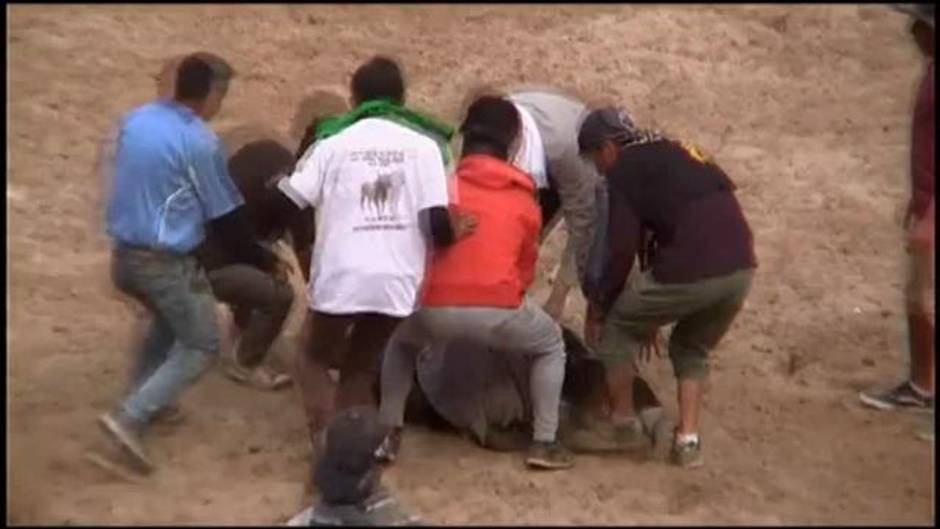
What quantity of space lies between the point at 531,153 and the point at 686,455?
1342mm

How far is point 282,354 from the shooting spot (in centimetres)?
933

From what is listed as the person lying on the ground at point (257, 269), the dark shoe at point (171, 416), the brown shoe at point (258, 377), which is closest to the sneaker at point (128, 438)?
the dark shoe at point (171, 416)

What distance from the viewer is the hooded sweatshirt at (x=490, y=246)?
7875 millimetres

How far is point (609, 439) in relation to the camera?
8.37 metres

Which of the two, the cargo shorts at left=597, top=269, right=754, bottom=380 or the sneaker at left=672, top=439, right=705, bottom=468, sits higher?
the cargo shorts at left=597, top=269, right=754, bottom=380

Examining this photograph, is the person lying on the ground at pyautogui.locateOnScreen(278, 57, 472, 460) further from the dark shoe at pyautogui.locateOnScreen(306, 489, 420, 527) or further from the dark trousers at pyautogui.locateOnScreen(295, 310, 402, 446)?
the dark shoe at pyautogui.locateOnScreen(306, 489, 420, 527)

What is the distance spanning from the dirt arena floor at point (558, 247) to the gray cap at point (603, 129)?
1.18 m

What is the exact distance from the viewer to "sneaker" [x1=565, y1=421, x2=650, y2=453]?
8359 mm

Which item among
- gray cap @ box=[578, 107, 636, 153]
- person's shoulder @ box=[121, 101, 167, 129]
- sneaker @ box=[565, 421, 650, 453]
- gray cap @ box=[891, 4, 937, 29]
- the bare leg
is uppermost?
gray cap @ box=[891, 4, 937, 29]

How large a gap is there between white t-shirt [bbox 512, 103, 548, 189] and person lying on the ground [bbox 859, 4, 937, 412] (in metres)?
1.49

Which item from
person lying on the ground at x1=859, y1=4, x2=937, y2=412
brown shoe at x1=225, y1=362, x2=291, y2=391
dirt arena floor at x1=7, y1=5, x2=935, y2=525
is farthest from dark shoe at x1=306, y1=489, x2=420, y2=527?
person lying on the ground at x1=859, y1=4, x2=937, y2=412

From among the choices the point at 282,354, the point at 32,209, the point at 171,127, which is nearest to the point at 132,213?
the point at 171,127

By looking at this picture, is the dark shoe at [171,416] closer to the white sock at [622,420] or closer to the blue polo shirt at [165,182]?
the blue polo shirt at [165,182]

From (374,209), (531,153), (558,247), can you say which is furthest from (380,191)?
(558,247)
